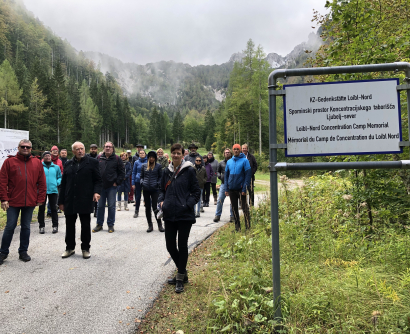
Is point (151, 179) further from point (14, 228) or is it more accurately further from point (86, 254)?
point (14, 228)

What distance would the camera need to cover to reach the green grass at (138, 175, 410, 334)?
265cm

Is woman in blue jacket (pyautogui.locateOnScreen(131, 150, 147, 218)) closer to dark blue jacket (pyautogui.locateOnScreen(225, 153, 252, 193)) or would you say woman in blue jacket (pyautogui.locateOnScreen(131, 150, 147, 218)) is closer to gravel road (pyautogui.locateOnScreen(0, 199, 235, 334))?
gravel road (pyautogui.locateOnScreen(0, 199, 235, 334))

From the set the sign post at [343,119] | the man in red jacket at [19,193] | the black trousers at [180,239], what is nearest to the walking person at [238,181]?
the black trousers at [180,239]

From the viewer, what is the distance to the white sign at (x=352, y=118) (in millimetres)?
2576

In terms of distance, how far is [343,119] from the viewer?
8.51 ft

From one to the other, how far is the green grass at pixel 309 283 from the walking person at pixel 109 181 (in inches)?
125

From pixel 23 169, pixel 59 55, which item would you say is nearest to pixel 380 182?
pixel 23 169

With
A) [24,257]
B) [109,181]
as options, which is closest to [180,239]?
[24,257]

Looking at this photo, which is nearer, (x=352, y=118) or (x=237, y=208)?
(x=352, y=118)

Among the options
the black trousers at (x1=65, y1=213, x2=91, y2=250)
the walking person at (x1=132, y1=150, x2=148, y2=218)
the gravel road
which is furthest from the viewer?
the walking person at (x1=132, y1=150, x2=148, y2=218)

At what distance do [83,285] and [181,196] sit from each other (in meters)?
1.99

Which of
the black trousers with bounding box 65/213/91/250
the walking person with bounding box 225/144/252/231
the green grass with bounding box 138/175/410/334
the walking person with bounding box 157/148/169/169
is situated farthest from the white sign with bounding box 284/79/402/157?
the walking person with bounding box 157/148/169/169

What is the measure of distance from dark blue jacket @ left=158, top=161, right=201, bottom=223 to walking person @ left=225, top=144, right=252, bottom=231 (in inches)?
100

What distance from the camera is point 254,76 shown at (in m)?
36.4
